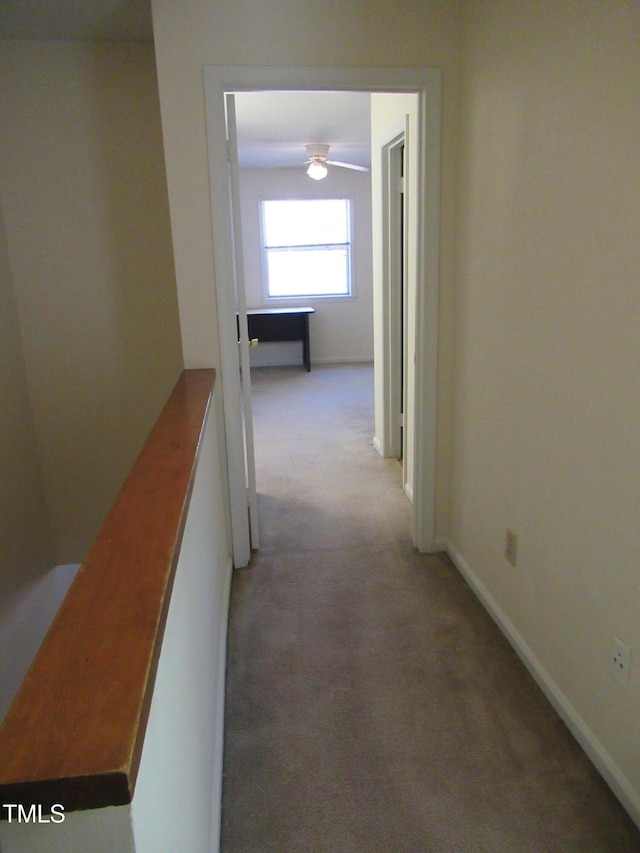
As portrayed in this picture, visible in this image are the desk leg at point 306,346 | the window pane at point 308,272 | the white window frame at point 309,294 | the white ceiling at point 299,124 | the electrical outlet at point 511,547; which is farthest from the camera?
the window pane at point 308,272

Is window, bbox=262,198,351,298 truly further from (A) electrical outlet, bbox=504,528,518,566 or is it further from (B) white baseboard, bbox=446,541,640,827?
(A) electrical outlet, bbox=504,528,518,566

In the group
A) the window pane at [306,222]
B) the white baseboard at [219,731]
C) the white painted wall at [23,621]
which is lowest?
the white painted wall at [23,621]

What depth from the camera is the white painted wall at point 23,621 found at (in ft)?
9.50

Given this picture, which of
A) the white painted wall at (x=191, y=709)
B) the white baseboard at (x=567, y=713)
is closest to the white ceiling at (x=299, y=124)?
the white painted wall at (x=191, y=709)

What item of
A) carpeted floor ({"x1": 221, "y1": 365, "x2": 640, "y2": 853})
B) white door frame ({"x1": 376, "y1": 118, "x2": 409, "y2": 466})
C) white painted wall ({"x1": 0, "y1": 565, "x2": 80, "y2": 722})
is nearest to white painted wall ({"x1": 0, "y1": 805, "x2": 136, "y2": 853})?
carpeted floor ({"x1": 221, "y1": 365, "x2": 640, "y2": 853})

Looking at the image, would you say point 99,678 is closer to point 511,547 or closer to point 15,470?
point 511,547

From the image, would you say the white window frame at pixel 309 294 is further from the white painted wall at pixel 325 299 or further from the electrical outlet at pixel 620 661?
the electrical outlet at pixel 620 661

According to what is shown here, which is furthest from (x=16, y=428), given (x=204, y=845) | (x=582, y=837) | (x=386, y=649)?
(x=582, y=837)

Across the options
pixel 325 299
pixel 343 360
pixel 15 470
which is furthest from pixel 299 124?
pixel 343 360

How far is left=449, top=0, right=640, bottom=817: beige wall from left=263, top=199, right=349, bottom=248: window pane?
17.9ft

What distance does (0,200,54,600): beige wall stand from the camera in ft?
9.58

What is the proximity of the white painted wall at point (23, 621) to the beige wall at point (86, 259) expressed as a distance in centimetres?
18

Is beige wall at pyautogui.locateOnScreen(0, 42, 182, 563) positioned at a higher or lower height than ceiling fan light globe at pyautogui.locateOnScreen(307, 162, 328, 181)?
lower

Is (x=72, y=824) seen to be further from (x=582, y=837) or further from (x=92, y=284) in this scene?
(x=92, y=284)
